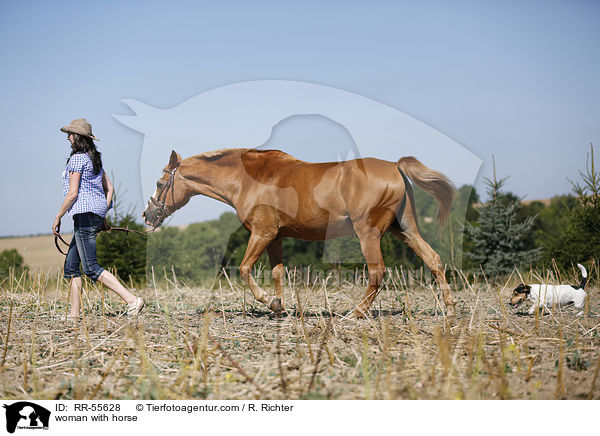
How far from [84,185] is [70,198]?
0.22 m

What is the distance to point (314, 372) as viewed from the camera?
10.7 ft

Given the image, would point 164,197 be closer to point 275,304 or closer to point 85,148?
point 85,148

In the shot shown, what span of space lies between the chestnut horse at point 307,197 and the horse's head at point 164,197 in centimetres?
1

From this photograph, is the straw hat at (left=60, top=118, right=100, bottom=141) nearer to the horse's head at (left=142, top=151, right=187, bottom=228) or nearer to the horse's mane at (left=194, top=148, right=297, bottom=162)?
the horse's head at (left=142, top=151, right=187, bottom=228)

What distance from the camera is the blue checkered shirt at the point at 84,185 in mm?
5098

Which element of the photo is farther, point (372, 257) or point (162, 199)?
point (162, 199)

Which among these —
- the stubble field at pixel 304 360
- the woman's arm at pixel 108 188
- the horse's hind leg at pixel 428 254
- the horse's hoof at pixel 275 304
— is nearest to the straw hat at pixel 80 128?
the woman's arm at pixel 108 188

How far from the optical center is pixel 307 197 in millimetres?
5500

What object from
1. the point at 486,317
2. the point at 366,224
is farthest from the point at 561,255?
the point at 366,224

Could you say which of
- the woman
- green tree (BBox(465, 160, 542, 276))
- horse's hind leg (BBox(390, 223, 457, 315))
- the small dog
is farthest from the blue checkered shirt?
green tree (BBox(465, 160, 542, 276))

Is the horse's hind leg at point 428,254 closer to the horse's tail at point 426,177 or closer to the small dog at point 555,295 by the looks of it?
the horse's tail at point 426,177

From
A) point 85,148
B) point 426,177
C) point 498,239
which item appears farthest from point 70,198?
point 498,239

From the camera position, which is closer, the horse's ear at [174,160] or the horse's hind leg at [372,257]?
the horse's hind leg at [372,257]
